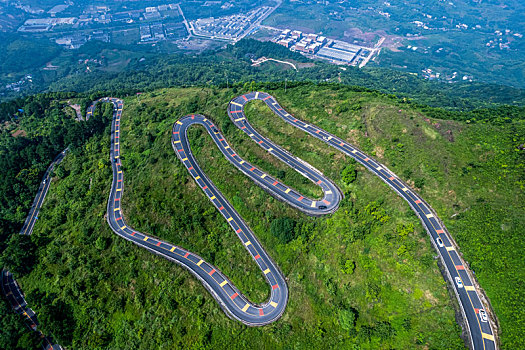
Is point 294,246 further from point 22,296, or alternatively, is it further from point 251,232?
point 22,296

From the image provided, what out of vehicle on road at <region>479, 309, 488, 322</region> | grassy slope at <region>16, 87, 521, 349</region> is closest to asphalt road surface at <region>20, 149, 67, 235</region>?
grassy slope at <region>16, 87, 521, 349</region>

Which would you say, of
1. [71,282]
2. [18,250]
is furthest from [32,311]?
[18,250]

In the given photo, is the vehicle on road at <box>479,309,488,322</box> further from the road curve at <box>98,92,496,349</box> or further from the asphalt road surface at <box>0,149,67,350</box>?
the asphalt road surface at <box>0,149,67,350</box>

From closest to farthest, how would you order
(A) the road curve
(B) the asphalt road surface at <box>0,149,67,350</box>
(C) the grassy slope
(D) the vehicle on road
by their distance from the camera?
(D) the vehicle on road → (A) the road curve → (C) the grassy slope → (B) the asphalt road surface at <box>0,149,67,350</box>

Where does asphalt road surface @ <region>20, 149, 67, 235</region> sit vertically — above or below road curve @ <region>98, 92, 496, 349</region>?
below

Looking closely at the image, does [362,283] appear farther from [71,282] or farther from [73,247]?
[73,247]

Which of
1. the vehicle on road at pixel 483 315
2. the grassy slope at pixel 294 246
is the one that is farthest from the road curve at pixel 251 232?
the grassy slope at pixel 294 246

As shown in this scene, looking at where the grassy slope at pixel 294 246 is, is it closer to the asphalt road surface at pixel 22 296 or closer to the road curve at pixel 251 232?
the road curve at pixel 251 232

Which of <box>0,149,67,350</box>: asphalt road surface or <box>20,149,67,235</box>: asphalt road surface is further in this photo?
<box>20,149,67,235</box>: asphalt road surface
